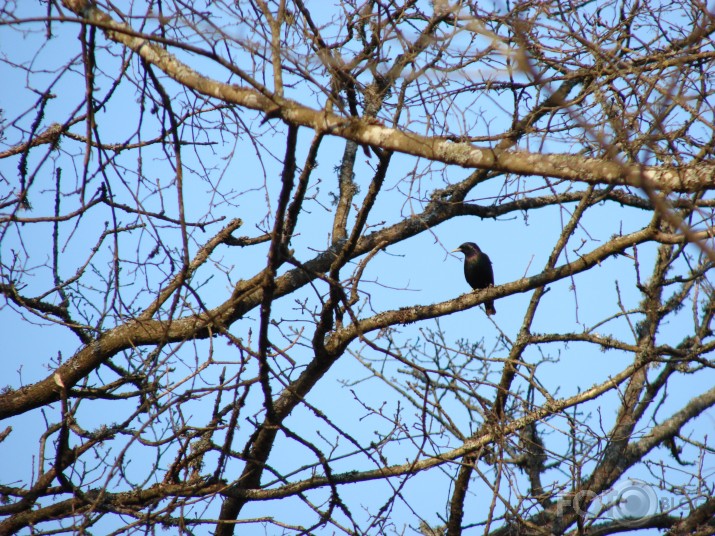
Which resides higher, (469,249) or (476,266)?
(469,249)

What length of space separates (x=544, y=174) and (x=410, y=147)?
450 mm

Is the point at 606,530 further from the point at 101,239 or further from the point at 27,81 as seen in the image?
the point at 27,81

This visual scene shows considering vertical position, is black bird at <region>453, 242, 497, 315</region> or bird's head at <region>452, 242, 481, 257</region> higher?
bird's head at <region>452, 242, 481, 257</region>

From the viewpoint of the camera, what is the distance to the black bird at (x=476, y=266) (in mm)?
7410

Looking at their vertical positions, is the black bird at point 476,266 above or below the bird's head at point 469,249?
below

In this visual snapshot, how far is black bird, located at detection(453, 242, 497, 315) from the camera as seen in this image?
7410mm

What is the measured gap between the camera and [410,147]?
7.48 ft

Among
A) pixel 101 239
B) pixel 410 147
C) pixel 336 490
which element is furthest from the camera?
pixel 101 239

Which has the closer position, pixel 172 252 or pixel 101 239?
pixel 172 252

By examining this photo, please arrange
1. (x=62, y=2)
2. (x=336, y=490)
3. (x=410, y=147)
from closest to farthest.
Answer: (x=410, y=147) < (x=62, y=2) < (x=336, y=490)

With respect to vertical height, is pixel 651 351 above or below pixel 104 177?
below

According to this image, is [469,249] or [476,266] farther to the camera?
[469,249]

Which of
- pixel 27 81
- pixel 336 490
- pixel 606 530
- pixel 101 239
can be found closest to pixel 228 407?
pixel 336 490

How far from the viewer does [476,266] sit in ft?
24.2
